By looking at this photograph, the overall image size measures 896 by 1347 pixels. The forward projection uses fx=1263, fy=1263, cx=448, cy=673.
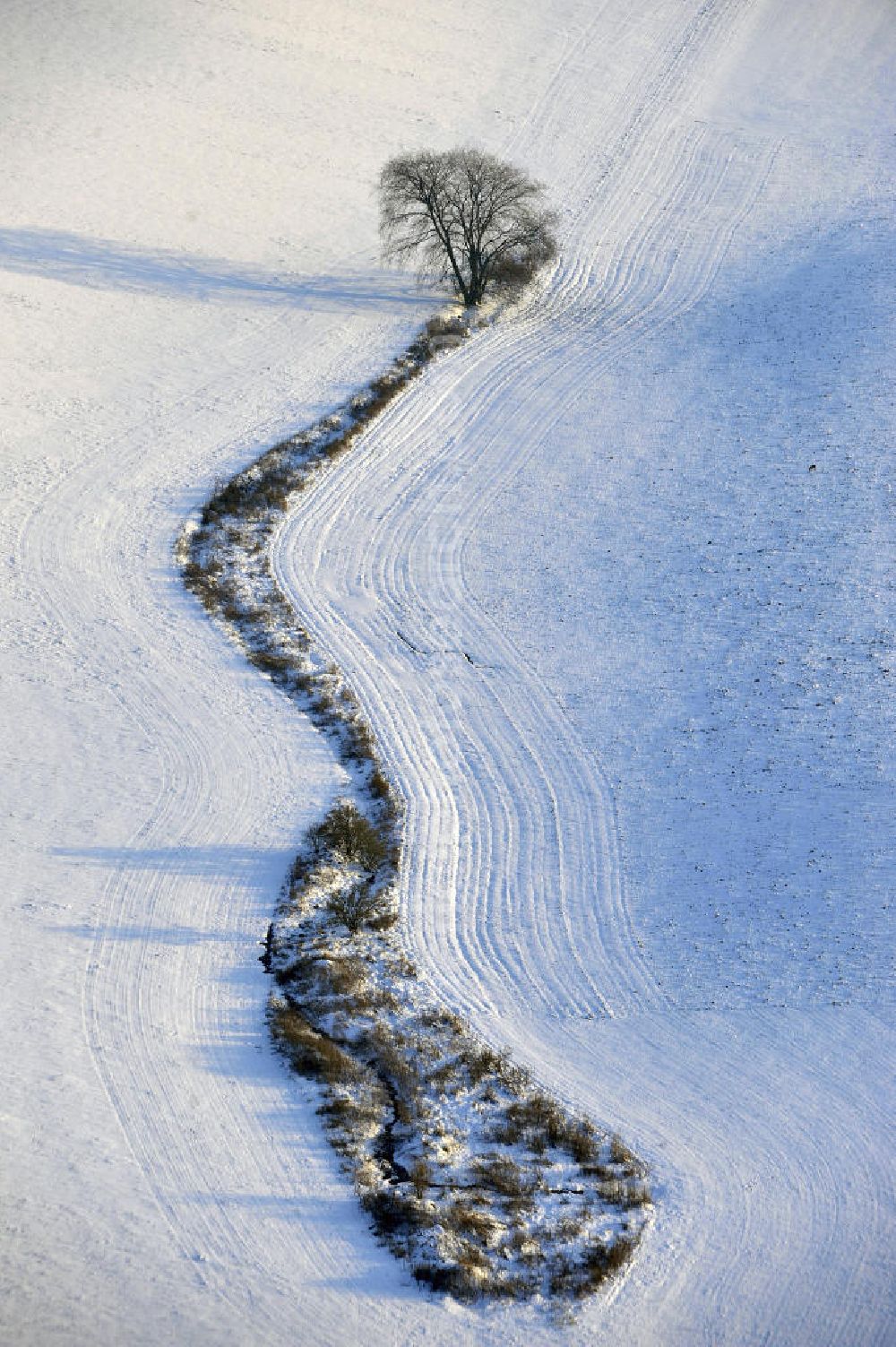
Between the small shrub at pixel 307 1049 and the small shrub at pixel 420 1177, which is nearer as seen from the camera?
the small shrub at pixel 420 1177

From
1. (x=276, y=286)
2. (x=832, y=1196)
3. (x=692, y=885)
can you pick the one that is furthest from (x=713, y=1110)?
(x=276, y=286)

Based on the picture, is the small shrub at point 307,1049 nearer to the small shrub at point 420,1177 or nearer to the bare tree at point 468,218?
the small shrub at point 420,1177

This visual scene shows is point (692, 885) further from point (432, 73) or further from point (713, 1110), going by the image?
point (432, 73)

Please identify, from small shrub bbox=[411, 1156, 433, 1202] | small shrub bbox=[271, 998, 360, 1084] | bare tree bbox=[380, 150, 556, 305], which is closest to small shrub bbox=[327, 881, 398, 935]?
small shrub bbox=[271, 998, 360, 1084]

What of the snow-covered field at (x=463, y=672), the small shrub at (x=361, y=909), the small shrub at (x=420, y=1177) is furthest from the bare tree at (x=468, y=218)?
the small shrub at (x=420, y=1177)

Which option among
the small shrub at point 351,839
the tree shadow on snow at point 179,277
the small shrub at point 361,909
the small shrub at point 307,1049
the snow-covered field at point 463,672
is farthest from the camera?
the tree shadow on snow at point 179,277

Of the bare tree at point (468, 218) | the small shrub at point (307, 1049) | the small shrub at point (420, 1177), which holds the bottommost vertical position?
the small shrub at point (420, 1177)

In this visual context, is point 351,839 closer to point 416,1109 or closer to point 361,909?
point 361,909

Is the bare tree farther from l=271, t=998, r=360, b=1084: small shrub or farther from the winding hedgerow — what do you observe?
l=271, t=998, r=360, b=1084: small shrub

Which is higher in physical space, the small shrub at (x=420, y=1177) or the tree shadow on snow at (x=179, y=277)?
the tree shadow on snow at (x=179, y=277)
